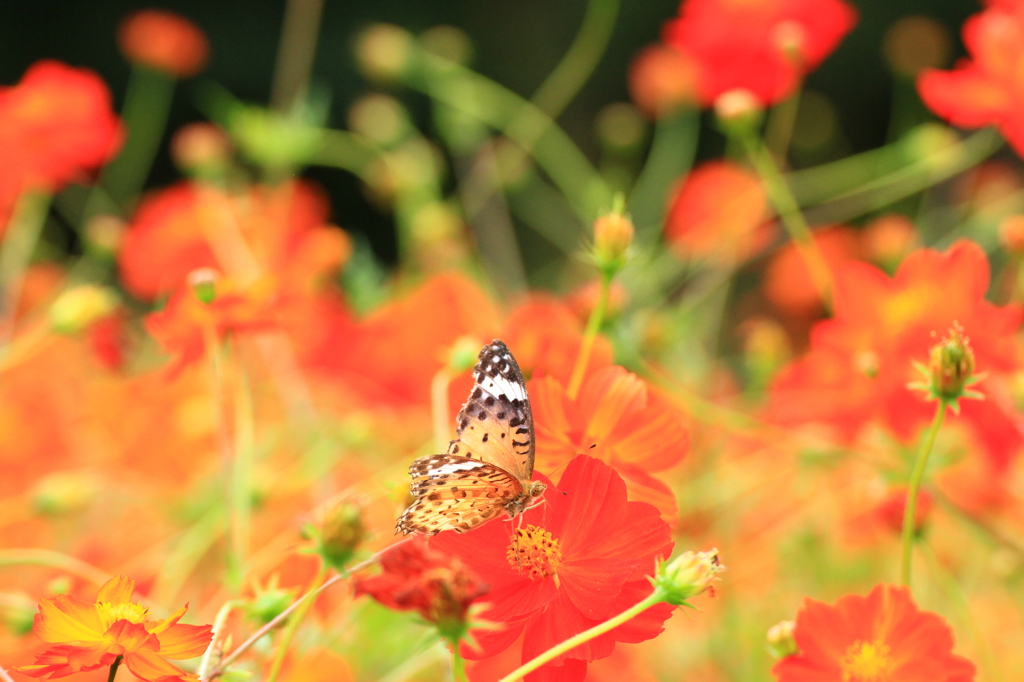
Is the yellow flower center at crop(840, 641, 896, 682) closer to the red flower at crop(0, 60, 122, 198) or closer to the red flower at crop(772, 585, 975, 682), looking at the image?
the red flower at crop(772, 585, 975, 682)

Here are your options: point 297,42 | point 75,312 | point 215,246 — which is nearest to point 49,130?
point 215,246

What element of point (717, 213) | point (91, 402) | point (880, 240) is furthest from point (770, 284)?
point (91, 402)

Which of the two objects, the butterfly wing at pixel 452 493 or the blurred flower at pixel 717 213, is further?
the blurred flower at pixel 717 213

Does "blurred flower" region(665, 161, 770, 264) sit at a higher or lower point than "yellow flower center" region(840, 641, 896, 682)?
higher

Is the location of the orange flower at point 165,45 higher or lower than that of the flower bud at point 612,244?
higher

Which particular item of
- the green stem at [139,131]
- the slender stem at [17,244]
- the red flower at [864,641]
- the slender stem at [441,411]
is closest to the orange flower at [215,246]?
the slender stem at [17,244]

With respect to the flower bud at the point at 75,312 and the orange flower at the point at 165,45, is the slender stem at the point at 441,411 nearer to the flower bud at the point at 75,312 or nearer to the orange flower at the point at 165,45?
the flower bud at the point at 75,312

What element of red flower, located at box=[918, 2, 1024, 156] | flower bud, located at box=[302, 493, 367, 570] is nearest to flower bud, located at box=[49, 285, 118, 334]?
flower bud, located at box=[302, 493, 367, 570]
